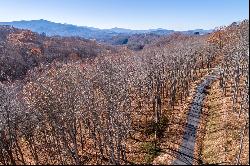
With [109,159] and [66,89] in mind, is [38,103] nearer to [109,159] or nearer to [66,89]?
[66,89]

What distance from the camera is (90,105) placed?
52.6 meters

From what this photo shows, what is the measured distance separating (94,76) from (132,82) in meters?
8.62

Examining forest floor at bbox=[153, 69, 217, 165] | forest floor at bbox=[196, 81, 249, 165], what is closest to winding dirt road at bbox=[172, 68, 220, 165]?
forest floor at bbox=[153, 69, 217, 165]

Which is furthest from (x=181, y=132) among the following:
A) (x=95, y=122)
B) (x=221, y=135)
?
(x=95, y=122)

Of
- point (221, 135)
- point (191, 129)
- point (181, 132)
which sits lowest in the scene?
point (181, 132)

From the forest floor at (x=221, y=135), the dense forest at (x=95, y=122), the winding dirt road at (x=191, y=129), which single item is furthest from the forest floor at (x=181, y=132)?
the forest floor at (x=221, y=135)

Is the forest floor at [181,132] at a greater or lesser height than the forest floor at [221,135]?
lesser

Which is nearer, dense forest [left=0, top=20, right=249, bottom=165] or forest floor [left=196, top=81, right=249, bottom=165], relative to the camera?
dense forest [left=0, top=20, right=249, bottom=165]

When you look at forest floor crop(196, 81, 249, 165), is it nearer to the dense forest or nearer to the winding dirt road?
the dense forest

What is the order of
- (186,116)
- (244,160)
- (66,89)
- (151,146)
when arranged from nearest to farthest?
(244,160)
(66,89)
(151,146)
(186,116)

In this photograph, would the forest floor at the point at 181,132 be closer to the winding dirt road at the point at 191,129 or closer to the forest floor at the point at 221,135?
the winding dirt road at the point at 191,129

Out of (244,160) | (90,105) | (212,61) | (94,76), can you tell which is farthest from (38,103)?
(212,61)

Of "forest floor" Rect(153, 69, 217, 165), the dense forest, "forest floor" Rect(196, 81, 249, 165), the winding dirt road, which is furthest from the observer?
"forest floor" Rect(153, 69, 217, 165)

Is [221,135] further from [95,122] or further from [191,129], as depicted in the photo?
[95,122]
